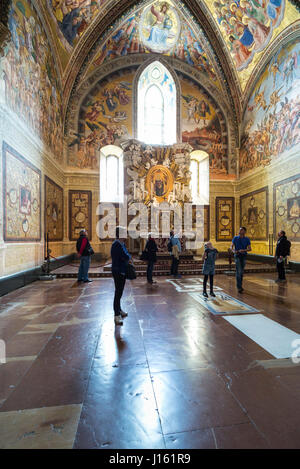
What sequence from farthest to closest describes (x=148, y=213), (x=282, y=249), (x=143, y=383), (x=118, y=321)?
(x=148, y=213) < (x=282, y=249) < (x=118, y=321) < (x=143, y=383)

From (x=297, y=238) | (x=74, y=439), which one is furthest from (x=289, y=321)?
(x=297, y=238)

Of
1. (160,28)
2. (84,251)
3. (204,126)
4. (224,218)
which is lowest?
(84,251)

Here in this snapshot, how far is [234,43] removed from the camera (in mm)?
13086

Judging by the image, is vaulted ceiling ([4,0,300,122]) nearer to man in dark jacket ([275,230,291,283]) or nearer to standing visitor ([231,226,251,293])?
man in dark jacket ([275,230,291,283])

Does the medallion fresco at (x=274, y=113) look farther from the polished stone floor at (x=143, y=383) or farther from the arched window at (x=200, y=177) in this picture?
the polished stone floor at (x=143, y=383)

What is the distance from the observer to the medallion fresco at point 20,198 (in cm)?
686

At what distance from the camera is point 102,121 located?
48.1 ft

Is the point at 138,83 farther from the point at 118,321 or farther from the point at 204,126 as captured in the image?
the point at 118,321

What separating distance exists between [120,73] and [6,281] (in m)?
14.7

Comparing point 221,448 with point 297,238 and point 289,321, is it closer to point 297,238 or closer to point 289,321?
point 289,321

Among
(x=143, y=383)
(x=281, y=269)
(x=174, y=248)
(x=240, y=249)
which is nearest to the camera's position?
(x=143, y=383)

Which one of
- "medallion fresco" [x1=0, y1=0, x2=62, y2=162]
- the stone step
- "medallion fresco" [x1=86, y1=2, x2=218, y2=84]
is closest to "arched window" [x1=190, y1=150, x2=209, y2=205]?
"medallion fresco" [x1=86, y1=2, x2=218, y2=84]

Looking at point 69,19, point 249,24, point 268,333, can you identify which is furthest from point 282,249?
point 69,19

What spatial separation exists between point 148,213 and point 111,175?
426cm
